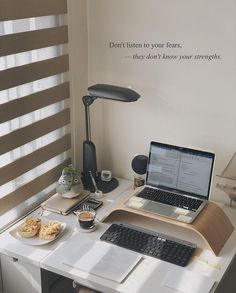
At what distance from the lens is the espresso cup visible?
204cm

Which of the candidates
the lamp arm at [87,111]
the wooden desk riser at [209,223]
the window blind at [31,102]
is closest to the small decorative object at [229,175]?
the wooden desk riser at [209,223]

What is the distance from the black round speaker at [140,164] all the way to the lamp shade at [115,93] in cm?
33

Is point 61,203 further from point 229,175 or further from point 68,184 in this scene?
point 229,175

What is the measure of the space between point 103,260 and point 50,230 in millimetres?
282

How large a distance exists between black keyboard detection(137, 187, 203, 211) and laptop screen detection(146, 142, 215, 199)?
0.02m

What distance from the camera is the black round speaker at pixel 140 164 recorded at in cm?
236

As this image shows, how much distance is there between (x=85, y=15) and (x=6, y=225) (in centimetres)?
113

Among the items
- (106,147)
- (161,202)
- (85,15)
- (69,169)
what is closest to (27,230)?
(69,169)

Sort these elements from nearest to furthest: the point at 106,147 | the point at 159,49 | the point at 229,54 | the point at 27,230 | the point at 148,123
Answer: the point at 27,230, the point at 229,54, the point at 159,49, the point at 148,123, the point at 106,147

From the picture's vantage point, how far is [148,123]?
243 cm

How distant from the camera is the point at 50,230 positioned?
6.50 ft

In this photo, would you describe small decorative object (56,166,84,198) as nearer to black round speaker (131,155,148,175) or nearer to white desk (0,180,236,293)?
white desk (0,180,236,293)

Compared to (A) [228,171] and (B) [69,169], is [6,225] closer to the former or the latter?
(B) [69,169]

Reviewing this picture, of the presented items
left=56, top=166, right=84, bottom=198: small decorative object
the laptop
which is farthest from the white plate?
the laptop
